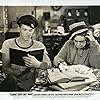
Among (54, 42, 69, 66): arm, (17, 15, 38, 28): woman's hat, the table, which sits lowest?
the table

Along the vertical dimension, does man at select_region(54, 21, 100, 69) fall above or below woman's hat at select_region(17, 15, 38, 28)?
below

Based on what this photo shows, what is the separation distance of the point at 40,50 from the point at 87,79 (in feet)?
0.99

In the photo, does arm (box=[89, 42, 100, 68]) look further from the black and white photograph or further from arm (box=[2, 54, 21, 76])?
arm (box=[2, 54, 21, 76])

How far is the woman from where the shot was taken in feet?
3.96

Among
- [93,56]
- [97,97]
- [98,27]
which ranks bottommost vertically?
[97,97]

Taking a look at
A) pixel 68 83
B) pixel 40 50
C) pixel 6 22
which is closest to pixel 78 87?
pixel 68 83

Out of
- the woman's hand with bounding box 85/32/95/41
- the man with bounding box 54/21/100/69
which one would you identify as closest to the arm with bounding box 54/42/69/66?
the man with bounding box 54/21/100/69

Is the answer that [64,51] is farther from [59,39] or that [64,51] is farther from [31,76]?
[31,76]

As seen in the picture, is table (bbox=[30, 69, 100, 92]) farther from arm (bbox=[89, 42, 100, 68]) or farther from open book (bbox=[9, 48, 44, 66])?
open book (bbox=[9, 48, 44, 66])

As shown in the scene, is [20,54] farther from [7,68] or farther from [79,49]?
[79,49]

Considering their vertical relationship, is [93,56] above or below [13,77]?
above

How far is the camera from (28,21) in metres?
1.20

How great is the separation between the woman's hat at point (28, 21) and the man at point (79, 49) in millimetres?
194

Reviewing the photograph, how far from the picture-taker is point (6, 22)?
47.5 inches
